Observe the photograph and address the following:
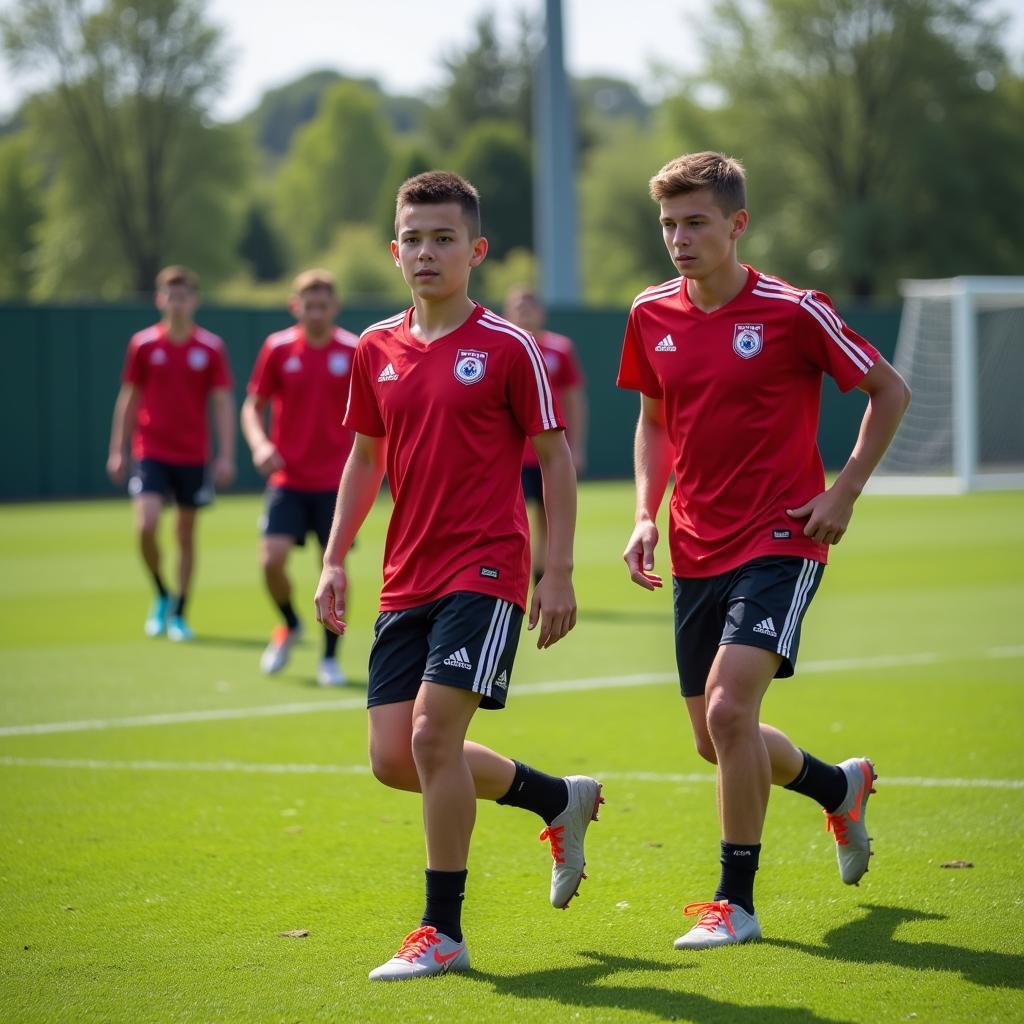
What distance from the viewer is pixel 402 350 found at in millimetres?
5016

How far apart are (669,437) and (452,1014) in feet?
6.62

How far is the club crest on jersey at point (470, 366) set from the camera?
4867mm

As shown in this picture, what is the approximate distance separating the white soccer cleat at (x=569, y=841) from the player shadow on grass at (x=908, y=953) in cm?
66

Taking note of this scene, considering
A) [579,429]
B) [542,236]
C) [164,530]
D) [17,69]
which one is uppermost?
[17,69]

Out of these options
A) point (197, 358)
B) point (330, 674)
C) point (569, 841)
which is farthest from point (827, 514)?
point (197, 358)

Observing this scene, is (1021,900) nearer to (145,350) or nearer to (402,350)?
(402,350)

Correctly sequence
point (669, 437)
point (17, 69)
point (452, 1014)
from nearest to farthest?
point (452, 1014)
point (669, 437)
point (17, 69)

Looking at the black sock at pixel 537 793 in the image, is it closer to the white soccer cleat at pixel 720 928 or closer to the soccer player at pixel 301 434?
the white soccer cleat at pixel 720 928

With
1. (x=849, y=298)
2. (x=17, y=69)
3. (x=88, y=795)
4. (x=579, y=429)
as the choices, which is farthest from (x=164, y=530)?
(x=17, y=69)

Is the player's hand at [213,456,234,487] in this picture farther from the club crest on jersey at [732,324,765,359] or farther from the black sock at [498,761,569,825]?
the club crest on jersey at [732,324,765,359]

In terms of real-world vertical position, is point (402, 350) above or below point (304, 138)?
below

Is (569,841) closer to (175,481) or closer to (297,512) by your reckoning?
(297,512)

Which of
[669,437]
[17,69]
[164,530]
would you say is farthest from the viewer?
[17,69]

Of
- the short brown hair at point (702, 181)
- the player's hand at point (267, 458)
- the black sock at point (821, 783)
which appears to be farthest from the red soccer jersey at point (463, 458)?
the player's hand at point (267, 458)
